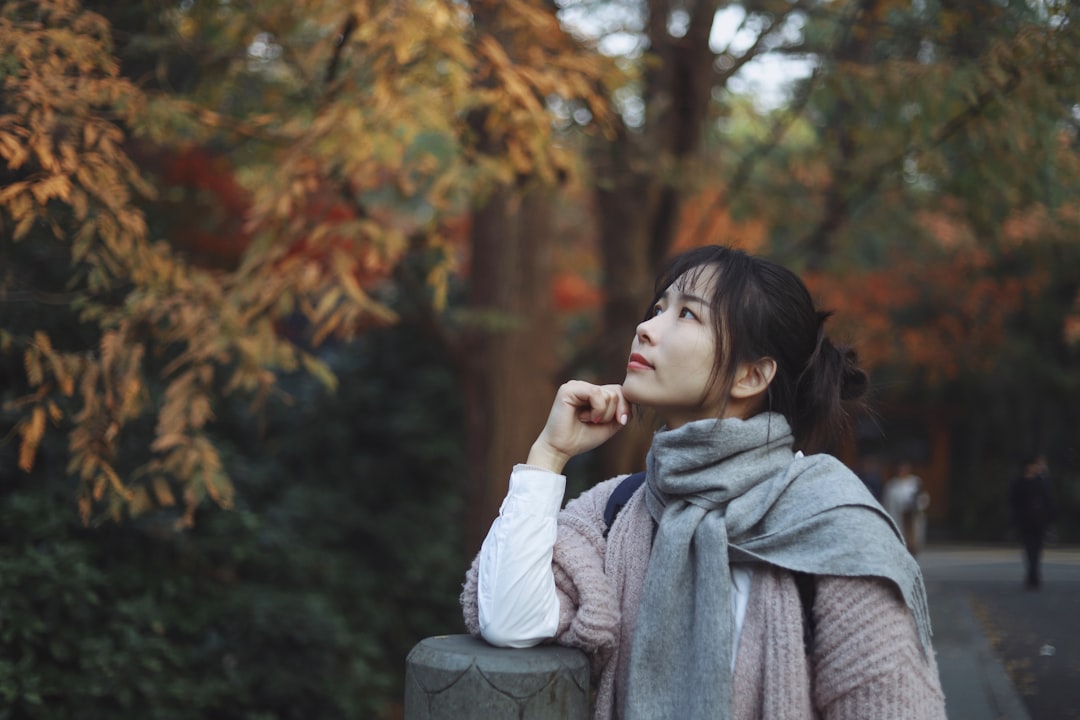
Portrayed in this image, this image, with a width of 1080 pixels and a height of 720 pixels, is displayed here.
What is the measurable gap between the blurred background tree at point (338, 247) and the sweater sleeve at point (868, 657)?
629mm

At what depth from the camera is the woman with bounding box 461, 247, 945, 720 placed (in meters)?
1.82

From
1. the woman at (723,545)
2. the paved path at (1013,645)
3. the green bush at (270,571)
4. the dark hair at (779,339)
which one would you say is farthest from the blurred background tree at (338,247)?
the paved path at (1013,645)

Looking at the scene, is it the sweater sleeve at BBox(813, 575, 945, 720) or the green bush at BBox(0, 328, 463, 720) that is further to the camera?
the green bush at BBox(0, 328, 463, 720)

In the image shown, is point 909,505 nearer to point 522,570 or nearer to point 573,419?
point 573,419

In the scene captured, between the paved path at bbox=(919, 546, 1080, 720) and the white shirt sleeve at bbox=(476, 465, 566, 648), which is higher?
the white shirt sleeve at bbox=(476, 465, 566, 648)

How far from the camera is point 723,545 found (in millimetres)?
1896

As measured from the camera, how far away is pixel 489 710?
1890mm

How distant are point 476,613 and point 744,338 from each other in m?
0.74

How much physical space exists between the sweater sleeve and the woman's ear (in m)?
0.40

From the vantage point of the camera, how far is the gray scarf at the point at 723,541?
1841 millimetres

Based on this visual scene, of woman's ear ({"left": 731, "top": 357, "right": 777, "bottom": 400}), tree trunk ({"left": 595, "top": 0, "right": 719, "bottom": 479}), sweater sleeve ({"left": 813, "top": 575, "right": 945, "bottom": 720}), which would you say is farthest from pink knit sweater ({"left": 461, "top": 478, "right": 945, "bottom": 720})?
A: tree trunk ({"left": 595, "top": 0, "right": 719, "bottom": 479})

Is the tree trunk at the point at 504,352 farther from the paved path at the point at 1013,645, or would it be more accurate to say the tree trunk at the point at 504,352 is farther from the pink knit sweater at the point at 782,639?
the pink knit sweater at the point at 782,639

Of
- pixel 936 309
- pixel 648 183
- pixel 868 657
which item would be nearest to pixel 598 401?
pixel 868 657

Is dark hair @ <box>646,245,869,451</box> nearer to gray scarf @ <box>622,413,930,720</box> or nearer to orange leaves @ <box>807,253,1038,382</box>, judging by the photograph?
gray scarf @ <box>622,413,930,720</box>
